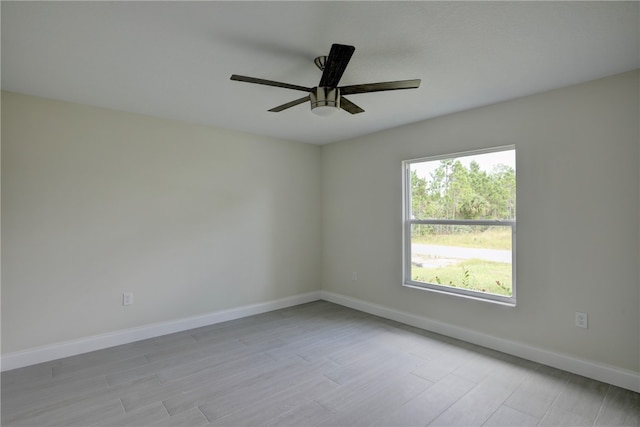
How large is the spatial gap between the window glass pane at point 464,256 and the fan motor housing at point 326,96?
2.15m

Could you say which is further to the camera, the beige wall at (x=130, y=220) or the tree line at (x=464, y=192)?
the tree line at (x=464, y=192)

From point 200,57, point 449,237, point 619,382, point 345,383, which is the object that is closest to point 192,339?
point 345,383

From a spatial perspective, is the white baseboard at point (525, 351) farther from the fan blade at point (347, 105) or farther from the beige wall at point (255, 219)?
the fan blade at point (347, 105)

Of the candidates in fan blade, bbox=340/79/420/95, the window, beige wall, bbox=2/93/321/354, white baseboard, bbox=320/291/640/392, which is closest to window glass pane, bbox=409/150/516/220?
the window

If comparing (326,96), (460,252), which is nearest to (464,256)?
(460,252)

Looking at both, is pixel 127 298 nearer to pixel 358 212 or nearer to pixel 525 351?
pixel 358 212

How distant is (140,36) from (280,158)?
2.76 m

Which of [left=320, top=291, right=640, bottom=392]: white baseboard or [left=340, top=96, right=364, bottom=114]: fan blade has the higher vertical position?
[left=340, top=96, right=364, bottom=114]: fan blade

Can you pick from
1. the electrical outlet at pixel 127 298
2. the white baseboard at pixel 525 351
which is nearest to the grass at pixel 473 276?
the white baseboard at pixel 525 351

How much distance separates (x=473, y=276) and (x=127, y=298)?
3.63 m

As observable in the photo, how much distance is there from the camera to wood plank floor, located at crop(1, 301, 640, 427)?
213 centimetres

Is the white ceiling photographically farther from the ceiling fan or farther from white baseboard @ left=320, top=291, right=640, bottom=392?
white baseboard @ left=320, top=291, right=640, bottom=392

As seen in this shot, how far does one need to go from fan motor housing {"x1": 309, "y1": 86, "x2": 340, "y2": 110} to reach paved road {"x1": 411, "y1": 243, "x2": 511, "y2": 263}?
225cm

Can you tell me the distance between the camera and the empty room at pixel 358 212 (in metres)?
2.05
